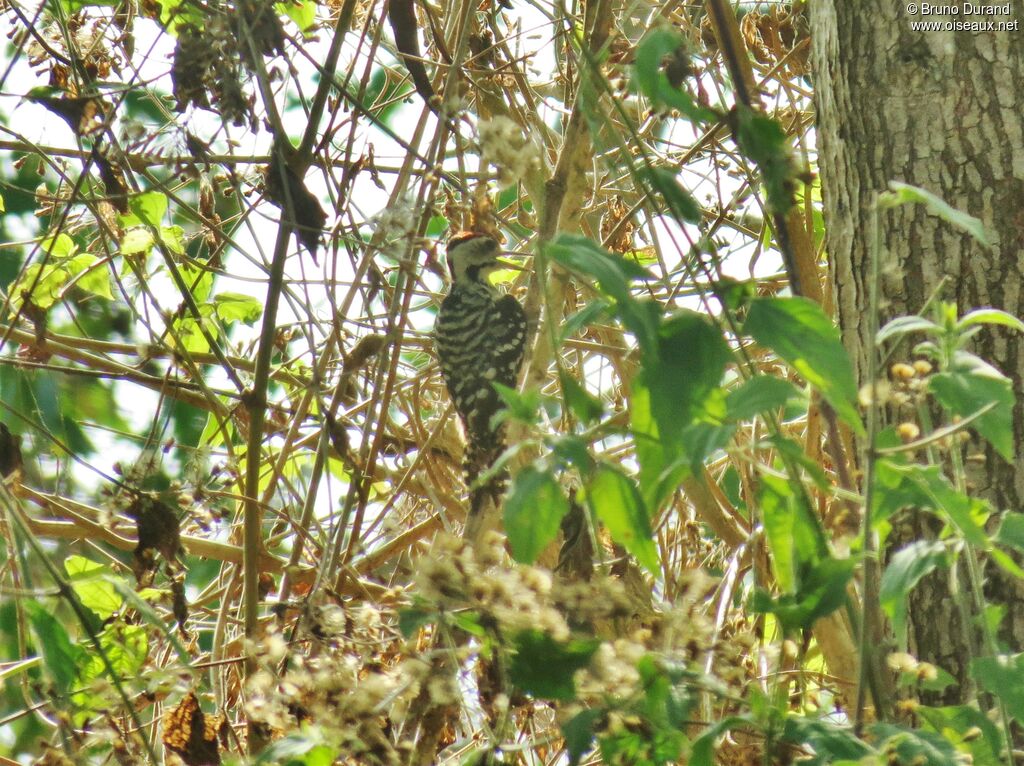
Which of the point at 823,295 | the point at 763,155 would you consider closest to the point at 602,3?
the point at 823,295

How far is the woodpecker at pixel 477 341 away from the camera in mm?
3672

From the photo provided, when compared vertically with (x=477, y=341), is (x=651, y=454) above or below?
below

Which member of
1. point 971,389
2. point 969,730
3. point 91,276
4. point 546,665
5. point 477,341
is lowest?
point 969,730

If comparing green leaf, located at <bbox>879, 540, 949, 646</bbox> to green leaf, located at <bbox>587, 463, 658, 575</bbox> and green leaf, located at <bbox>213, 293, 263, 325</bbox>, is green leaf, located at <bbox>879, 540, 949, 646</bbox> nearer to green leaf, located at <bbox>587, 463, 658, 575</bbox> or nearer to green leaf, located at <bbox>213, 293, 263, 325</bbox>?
green leaf, located at <bbox>587, 463, 658, 575</bbox>

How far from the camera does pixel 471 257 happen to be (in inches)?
167

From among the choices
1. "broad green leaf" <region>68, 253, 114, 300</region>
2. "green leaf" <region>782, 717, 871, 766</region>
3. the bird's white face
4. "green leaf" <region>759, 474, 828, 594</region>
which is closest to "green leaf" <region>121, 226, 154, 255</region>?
"broad green leaf" <region>68, 253, 114, 300</region>

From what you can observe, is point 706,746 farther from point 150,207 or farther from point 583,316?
point 150,207

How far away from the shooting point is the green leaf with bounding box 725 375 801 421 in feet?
3.43

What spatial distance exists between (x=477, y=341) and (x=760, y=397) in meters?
2.99

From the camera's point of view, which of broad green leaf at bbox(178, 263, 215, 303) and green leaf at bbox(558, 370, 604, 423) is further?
broad green leaf at bbox(178, 263, 215, 303)

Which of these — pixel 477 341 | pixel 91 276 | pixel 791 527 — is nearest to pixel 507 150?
pixel 791 527

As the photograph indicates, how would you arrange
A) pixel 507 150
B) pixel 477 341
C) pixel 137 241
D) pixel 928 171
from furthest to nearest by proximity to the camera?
pixel 477 341 → pixel 137 241 → pixel 928 171 → pixel 507 150

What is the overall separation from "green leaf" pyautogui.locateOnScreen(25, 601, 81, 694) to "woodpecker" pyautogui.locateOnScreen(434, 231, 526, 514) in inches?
74.0

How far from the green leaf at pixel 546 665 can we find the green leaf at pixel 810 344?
1.30 feet
